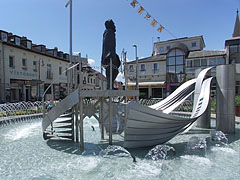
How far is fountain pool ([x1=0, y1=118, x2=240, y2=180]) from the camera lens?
14.1 feet

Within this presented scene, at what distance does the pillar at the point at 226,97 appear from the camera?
7.95m

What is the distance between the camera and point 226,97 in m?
8.01

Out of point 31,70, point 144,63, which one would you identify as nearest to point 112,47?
point 31,70

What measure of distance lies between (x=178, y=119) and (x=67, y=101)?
12.4 feet

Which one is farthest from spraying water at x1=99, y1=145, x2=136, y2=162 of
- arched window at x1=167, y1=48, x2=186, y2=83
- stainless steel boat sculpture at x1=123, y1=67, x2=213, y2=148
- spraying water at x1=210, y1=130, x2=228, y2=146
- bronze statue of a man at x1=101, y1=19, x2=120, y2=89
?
arched window at x1=167, y1=48, x2=186, y2=83

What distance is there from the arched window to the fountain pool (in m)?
21.4

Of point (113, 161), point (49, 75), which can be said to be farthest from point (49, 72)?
point (113, 161)

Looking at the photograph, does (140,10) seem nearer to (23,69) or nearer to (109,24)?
(109,24)

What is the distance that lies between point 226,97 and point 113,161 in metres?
5.89

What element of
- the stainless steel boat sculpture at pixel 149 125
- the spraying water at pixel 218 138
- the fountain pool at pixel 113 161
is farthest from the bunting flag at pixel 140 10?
the spraying water at pixel 218 138

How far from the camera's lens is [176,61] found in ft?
92.2

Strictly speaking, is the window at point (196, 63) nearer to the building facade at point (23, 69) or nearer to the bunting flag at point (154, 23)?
the building facade at point (23, 69)

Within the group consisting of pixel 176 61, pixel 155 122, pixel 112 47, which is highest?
pixel 176 61

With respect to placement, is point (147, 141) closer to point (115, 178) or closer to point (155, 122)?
point (155, 122)
